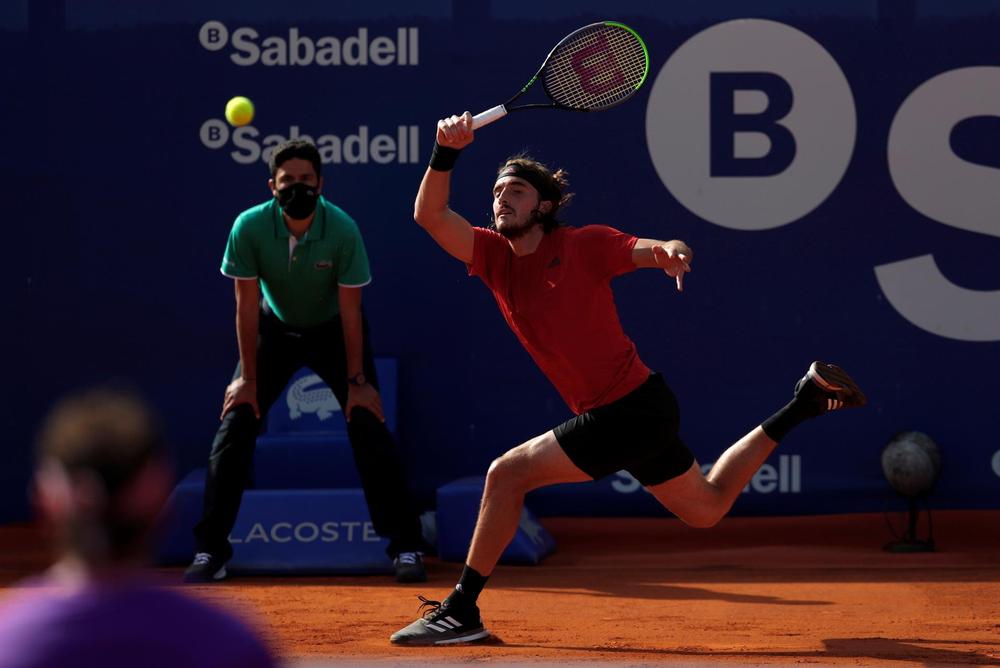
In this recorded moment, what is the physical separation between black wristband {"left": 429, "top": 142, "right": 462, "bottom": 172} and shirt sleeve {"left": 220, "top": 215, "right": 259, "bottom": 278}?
6.07 ft

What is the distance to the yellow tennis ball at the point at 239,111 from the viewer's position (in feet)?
23.5

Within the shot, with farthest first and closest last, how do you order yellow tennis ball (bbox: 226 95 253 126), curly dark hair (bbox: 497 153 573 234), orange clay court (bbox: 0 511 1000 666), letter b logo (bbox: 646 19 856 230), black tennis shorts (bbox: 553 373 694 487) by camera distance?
letter b logo (bbox: 646 19 856 230) → yellow tennis ball (bbox: 226 95 253 126) → curly dark hair (bbox: 497 153 573 234) → orange clay court (bbox: 0 511 1000 666) → black tennis shorts (bbox: 553 373 694 487)

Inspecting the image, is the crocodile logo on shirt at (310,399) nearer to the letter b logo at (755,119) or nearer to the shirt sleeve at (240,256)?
the shirt sleeve at (240,256)

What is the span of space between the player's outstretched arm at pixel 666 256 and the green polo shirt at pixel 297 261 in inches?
74.6

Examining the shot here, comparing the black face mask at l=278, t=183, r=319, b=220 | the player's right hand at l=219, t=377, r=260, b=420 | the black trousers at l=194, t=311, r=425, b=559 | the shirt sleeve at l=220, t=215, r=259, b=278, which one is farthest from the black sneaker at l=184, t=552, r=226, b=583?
the black face mask at l=278, t=183, r=319, b=220

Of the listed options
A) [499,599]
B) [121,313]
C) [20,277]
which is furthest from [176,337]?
[499,599]

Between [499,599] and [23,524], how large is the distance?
3014 mm

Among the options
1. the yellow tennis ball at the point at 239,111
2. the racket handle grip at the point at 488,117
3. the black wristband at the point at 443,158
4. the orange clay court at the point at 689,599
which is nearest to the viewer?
the racket handle grip at the point at 488,117

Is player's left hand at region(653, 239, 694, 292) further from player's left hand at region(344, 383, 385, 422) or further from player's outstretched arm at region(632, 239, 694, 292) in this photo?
player's left hand at region(344, 383, 385, 422)

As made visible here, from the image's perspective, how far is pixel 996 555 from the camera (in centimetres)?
700

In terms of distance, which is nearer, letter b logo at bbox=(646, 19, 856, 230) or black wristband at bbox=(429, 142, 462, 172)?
black wristband at bbox=(429, 142, 462, 172)

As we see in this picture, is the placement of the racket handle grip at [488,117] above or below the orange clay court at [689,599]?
above

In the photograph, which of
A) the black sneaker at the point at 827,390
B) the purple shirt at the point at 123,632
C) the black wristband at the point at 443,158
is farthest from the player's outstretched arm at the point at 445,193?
the purple shirt at the point at 123,632

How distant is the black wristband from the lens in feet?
14.8
